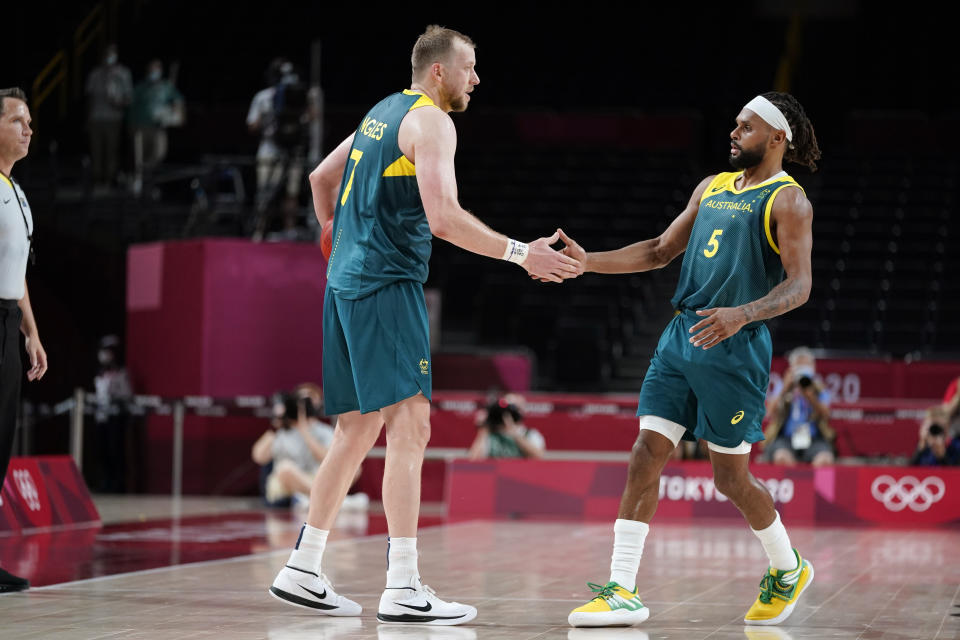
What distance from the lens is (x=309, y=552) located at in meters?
5.72

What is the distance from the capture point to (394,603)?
543 cm

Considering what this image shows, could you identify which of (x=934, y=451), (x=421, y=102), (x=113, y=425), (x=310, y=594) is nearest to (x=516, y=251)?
(x=421, y=102)

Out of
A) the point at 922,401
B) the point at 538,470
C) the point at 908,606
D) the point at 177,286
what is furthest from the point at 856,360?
the point at 908,606

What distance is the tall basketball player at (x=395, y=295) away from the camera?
541 centimetres

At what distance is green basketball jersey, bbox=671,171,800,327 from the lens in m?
5.61

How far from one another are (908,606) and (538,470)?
6398 millimetres

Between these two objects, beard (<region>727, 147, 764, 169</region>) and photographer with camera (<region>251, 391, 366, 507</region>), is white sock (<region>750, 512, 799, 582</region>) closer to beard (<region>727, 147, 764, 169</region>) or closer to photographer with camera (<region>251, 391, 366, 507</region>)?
beard (<region>727, 147, 764, 169</region>)

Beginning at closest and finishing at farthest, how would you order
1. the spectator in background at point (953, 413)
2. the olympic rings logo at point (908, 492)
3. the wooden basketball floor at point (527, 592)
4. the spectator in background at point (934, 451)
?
the wooden basketball floor at point (527, 592) → the olympic rings logo at point (908, 492) → the spectator in background at point (934, 451) → the spectator in background at point (953, 413)

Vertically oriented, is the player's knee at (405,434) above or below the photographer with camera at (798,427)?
above

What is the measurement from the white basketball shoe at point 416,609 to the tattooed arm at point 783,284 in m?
1.38

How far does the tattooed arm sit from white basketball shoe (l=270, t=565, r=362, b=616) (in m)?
1.77

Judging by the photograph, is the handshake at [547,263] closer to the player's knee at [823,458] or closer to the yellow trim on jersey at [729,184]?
the yellow trim on jersey at [729,184]

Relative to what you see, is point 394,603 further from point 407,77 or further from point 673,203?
point 407,77

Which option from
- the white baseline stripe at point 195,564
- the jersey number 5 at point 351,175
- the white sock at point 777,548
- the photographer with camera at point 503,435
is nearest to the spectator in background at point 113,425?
the photographer with camera at point 503,435
